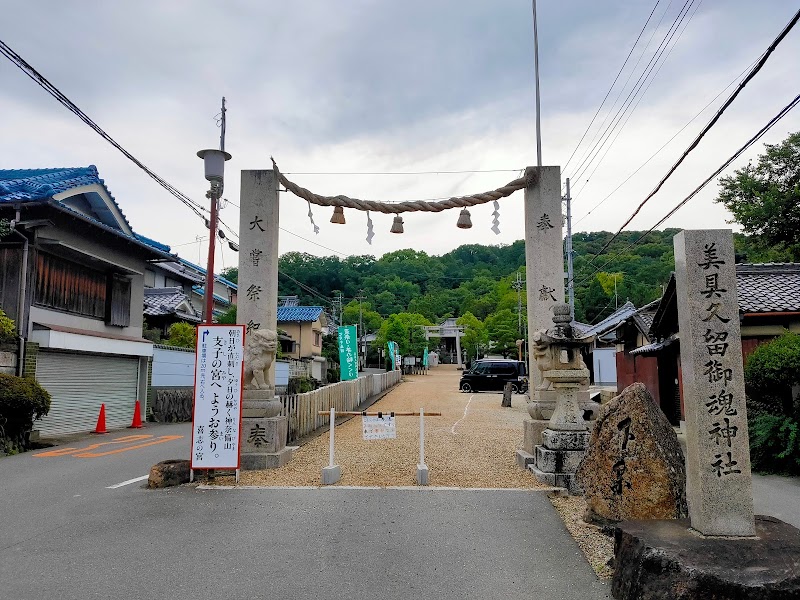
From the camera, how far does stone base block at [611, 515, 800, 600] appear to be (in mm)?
3635

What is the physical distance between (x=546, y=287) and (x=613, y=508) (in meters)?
4.52

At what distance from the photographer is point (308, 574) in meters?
4.63

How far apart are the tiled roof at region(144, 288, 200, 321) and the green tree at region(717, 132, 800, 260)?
26.3m

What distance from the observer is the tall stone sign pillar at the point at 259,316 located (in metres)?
8.97

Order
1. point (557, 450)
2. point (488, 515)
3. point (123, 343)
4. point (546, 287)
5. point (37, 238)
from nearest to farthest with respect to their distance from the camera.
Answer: point (488, 515) → point (557, 450) → point (546, 287) → point (37, 238) → point (123, 343)

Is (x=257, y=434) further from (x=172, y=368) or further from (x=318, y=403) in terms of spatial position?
(x=172, y=368)

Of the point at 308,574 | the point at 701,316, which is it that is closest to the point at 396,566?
the point at 308,574

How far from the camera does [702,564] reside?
150 inches

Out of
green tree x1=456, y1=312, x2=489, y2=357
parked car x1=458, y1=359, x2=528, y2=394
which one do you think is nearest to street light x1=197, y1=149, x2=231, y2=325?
parked car x1=458, y1=359, x2=528, y2=394

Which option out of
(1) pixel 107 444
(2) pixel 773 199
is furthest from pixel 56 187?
(2) pixel 773 199

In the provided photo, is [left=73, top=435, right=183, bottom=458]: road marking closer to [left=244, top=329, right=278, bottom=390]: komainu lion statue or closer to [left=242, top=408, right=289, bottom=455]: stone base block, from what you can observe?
[left=242, top=408, right=289, bottom=455]: stone base block

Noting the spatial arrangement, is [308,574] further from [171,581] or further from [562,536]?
[562,536]

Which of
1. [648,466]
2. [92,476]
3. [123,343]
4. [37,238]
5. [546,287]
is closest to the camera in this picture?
[648,466]

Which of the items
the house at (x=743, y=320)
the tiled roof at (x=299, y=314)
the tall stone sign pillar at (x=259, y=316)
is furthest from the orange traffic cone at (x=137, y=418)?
the tiled roof at (x=299, y=314)
